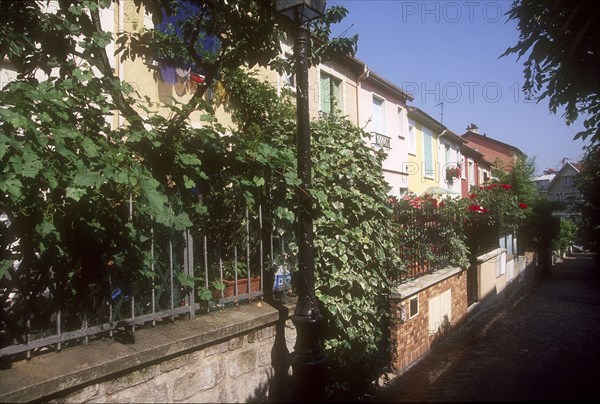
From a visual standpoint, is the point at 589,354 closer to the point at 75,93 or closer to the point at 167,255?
the point at 167,255

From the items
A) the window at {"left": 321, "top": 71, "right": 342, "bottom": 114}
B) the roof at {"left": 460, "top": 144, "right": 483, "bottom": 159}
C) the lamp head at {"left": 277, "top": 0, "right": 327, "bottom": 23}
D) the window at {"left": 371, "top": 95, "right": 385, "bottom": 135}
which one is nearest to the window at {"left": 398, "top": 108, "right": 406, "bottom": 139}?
the window at {"left": 371, "top": 95, "right": 385, "bottom": 135}

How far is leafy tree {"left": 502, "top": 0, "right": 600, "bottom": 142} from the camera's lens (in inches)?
151

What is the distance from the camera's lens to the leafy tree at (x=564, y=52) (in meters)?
3.83

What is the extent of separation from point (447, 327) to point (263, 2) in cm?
610

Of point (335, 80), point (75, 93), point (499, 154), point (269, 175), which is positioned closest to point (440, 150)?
point (335, 80)

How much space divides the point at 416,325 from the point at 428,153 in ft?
49.6

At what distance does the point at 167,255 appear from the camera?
3141 millimetres

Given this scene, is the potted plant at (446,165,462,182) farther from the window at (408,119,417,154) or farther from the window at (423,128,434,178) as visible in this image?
the window at (408,119,417,154)

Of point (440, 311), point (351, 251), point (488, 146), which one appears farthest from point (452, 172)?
point (488, 146)

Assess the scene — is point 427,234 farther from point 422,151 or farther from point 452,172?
point 452,172

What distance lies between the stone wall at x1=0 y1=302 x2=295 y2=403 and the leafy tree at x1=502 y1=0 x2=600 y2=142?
3.99 meters

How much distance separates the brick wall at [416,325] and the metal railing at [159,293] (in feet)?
7.13

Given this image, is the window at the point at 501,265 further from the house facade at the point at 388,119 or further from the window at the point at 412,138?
the window at the point at 412,138

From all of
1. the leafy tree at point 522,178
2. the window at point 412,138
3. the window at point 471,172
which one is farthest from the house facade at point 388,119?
the window at point 471,172
